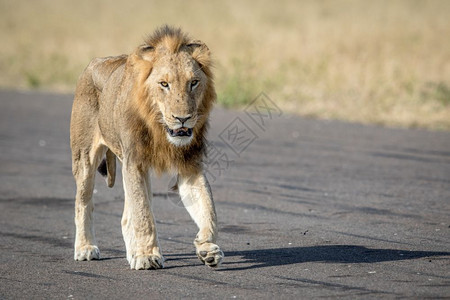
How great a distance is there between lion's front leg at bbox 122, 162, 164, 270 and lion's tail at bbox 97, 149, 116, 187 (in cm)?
115

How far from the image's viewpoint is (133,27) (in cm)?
3559

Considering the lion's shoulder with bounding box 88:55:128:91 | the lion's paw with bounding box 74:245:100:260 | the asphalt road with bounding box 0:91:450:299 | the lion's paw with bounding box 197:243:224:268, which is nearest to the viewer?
the asphalt road with bounding box 0:91:450:299

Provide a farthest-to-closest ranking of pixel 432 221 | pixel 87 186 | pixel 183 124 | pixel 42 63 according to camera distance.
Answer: pixel 42 63, pixel 432 221, pixel 87 186, pixel 183 124

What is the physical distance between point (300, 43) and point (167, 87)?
17871mm

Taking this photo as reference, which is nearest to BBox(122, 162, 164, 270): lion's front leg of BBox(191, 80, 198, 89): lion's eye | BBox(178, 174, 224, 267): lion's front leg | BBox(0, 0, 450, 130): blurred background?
BBox(178, 174, 224, 267): lion's front leg

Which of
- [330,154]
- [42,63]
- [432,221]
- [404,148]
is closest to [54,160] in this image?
[330,154]

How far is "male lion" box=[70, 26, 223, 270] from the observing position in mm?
6520

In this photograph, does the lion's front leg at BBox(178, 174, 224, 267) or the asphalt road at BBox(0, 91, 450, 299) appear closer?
the asphalt road at BBox(0, 91, 450, 299)

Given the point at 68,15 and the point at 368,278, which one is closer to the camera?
the point at 368,278

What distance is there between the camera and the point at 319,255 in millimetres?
6906

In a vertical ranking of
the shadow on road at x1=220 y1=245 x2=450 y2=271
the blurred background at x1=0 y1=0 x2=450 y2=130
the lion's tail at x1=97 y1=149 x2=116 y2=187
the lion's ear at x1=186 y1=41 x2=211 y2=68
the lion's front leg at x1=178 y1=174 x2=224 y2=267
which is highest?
the blurred background at x1=0 y1=0 x2=450 y2=130

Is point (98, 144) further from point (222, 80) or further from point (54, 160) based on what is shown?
point (222, 80)

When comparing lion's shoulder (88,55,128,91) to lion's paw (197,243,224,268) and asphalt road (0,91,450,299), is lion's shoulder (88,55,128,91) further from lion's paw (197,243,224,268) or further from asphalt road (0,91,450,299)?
lion's paw (197,243,224,268)

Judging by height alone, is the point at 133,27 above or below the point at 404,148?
above
